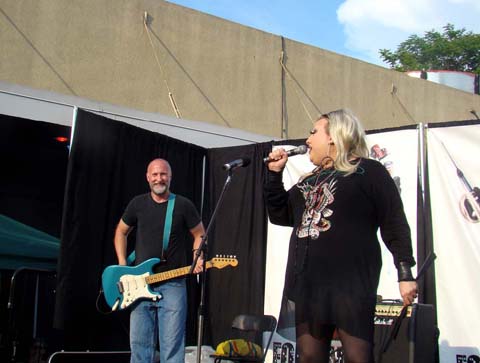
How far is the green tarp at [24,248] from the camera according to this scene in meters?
6.27

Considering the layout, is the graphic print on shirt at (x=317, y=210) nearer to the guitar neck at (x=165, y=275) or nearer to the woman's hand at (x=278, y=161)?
the woman's hand at (x=278, y=161)

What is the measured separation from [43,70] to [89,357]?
125 inches

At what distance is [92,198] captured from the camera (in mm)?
5758

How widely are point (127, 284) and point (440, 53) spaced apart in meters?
30.2

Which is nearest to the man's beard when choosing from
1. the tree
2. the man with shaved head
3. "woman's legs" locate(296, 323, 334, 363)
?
the man with shaved head

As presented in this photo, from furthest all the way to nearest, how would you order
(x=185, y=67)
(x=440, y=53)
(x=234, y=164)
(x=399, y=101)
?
(x=440, y=53), (x=399, y=101), (x=185, y=67), (x=234, y=164)

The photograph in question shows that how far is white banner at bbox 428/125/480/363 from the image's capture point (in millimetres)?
5012

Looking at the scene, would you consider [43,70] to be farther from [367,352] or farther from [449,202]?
[367,352]

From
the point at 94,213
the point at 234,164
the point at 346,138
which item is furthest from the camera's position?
the point at 94,213

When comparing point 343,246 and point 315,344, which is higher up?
point 343,246

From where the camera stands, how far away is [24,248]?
21.0 feet

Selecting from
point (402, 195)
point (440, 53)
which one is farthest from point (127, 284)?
point (440, 53)

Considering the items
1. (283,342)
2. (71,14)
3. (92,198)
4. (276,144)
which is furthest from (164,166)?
(71,14)

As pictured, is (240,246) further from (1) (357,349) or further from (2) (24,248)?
(1) (357,349)
